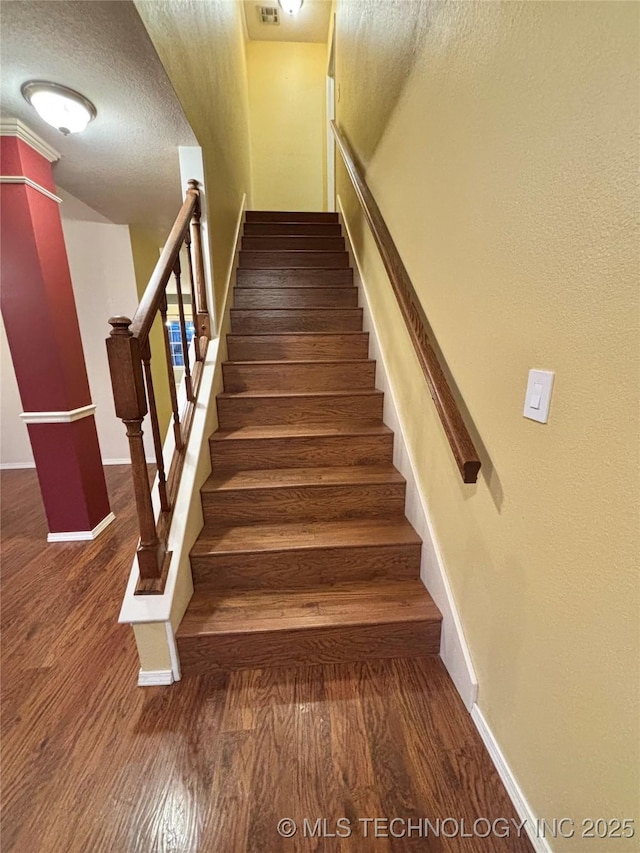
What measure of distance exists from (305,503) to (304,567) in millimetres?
294

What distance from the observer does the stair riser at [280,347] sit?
2.31 metres

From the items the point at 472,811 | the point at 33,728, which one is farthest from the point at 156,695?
the point at 472,811

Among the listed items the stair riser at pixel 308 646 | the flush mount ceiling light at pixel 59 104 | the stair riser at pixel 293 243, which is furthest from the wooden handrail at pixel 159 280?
the stair riser at pixel 293 243

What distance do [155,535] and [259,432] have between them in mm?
772

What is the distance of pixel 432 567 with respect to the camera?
1.41 metres

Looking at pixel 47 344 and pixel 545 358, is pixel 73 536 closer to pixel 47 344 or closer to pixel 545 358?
pixel 47 344

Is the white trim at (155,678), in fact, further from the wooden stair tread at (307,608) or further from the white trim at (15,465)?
the white trim at (15,465)

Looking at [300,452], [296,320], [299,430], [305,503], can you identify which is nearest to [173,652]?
[305,503]

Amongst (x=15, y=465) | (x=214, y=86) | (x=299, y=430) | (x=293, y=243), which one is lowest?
(x=15, y=465)

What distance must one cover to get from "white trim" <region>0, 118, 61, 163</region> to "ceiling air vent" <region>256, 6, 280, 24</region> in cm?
355

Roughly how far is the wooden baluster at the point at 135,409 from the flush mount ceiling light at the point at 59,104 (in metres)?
1.18

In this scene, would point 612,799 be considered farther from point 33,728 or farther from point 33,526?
point 33,526

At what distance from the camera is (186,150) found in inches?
72.9

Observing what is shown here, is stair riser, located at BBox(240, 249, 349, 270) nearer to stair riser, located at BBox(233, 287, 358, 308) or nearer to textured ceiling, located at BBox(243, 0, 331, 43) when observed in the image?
stair riser, located at BBox(233, 287, 358, 308)
